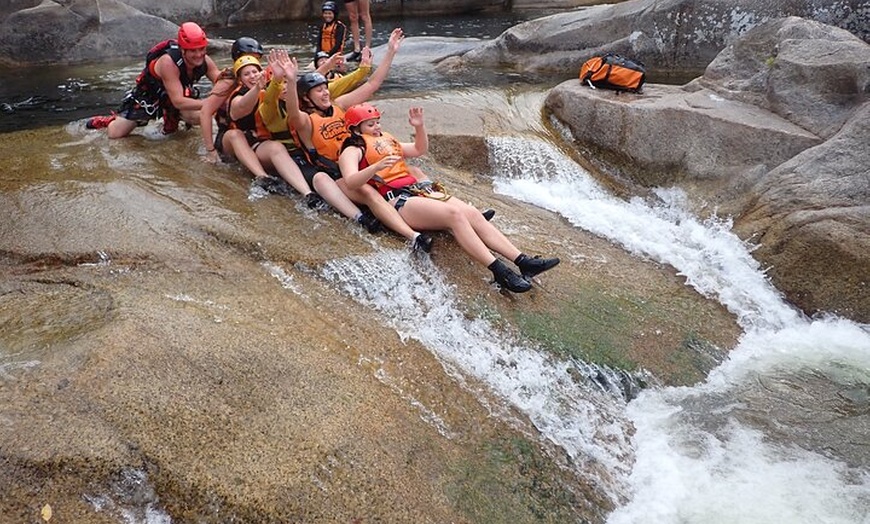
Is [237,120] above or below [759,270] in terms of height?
above

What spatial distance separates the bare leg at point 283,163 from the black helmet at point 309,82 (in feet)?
1.75

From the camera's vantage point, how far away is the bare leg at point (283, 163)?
5.62 meters

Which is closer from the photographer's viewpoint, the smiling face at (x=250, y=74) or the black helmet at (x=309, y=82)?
the black helmet at (x=309, y=82)

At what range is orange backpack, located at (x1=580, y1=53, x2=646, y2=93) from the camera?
8492mm

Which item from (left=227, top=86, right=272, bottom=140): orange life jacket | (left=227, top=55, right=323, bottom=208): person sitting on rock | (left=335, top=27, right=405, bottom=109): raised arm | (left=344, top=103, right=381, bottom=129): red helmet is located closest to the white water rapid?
(left=344, top=103, right=381, bottom=129): red helmet

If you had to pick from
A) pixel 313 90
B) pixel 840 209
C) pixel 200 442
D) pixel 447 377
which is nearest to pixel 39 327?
pixel 200 442

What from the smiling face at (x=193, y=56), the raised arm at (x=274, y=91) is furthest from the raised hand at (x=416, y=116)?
the smiling face at (x=193, y=56)

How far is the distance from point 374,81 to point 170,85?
205 centimetres

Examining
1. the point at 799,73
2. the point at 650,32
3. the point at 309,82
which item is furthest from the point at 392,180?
the point at 650,32

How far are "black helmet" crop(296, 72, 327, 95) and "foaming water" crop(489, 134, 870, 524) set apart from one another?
2779 millimetres

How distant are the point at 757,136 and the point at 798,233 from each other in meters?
1.58

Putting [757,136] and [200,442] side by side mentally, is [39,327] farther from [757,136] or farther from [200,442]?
[757,136]

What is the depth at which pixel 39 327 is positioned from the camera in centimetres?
359

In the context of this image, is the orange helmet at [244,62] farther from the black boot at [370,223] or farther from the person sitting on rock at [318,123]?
the black boot at [370,223]
